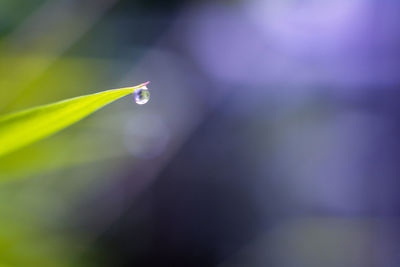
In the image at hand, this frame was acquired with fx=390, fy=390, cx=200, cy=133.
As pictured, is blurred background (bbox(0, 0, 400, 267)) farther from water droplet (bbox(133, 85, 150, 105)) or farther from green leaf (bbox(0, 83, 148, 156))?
green leaf (bbox(0, 83, 148, 156))

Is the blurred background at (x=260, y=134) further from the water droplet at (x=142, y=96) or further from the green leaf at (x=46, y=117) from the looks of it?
the green leaf at (x=46, y=117)

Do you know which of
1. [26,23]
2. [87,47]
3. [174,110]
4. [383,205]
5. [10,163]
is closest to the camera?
[10,163]

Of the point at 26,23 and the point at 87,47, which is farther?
the point at 87,47

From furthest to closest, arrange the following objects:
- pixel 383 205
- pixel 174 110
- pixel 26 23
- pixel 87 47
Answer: pixel 383 205, pixel 174 110, pixel 87 47, pixel 26 23

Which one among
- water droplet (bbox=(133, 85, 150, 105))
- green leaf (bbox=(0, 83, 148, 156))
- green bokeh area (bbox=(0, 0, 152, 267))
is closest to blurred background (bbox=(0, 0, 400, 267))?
green bokeh area (bbox=(0, 0, 152, 267))

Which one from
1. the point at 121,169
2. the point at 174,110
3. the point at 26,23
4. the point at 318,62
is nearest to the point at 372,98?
the point at 318,62

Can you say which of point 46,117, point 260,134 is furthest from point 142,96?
point 260,134

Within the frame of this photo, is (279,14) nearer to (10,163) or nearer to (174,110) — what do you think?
(174,110)
